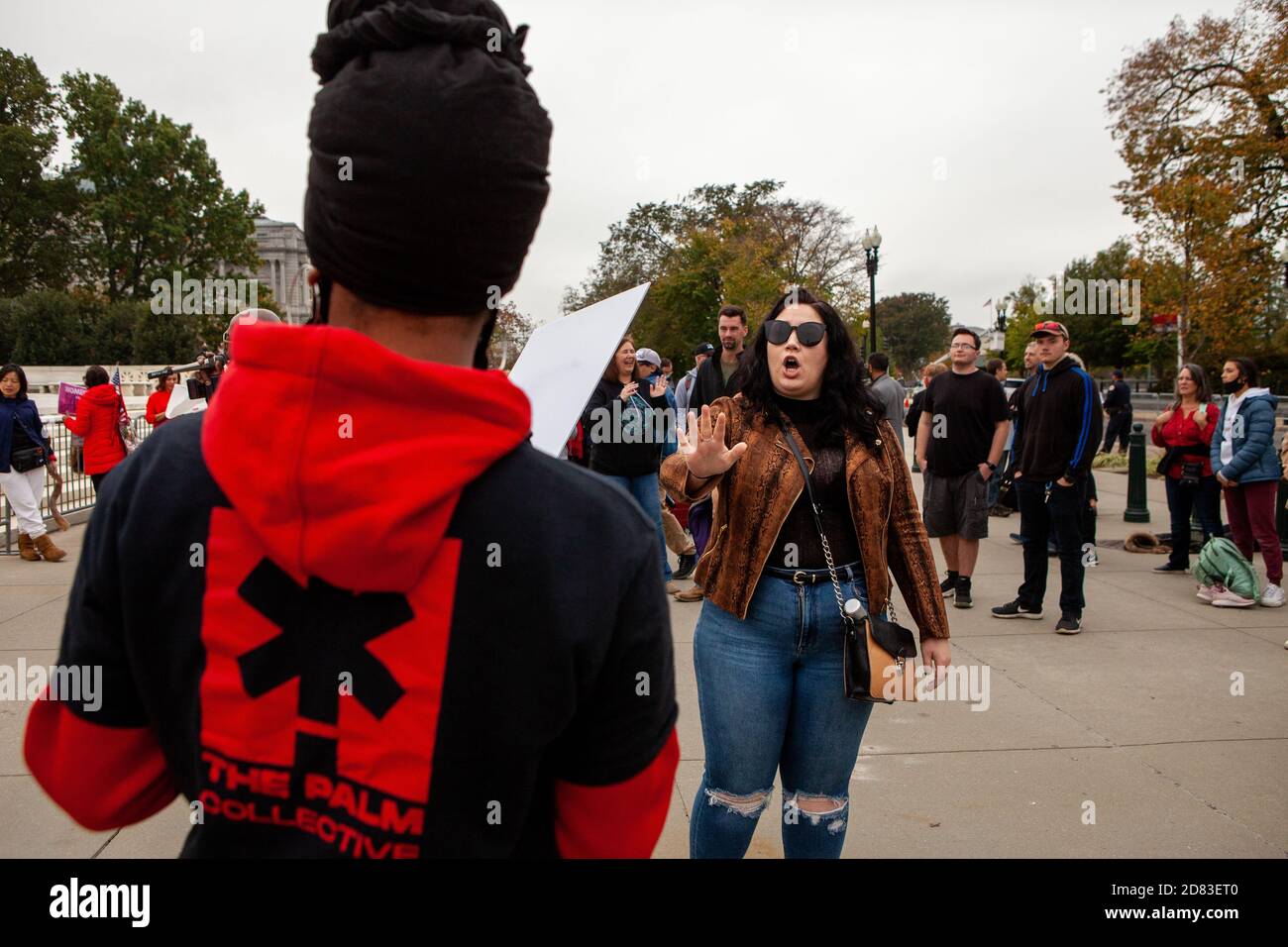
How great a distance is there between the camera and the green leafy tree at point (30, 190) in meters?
49.6

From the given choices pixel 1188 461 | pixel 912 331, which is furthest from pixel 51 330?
pixel 912 331

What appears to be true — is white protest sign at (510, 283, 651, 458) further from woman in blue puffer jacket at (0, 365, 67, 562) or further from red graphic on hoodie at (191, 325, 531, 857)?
woman in blue puffer jacket at (0, 365, 67, 562)

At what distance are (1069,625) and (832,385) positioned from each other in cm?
444

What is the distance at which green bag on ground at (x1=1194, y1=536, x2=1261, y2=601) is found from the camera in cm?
707

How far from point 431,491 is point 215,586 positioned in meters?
0.27

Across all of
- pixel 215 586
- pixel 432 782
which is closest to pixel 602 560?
pixel 432 782

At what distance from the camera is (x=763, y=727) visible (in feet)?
8.47

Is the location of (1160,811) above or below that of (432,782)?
below

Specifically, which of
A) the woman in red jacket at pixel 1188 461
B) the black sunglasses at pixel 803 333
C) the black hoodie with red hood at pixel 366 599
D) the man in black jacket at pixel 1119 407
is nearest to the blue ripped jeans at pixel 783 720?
the black sunglasses at pixel 803 333

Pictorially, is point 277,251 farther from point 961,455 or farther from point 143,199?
point 961,455

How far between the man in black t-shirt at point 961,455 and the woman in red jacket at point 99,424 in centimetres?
807

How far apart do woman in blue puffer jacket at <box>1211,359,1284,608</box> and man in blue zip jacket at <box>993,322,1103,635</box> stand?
141 centimetres

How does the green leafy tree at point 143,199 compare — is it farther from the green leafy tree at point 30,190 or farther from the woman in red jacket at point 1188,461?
the woman in red jacket at point 1188,461
